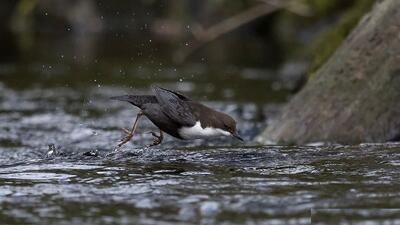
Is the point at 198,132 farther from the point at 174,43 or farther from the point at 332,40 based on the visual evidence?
the point at 174,43

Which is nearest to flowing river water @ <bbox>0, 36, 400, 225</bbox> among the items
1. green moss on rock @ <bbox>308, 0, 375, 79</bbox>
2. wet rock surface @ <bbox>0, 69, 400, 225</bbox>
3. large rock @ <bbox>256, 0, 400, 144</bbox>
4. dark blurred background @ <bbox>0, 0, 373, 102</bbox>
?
wet rock surface @ <bbox>0, 69, 400, 225</bbox>

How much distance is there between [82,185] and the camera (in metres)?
5.50

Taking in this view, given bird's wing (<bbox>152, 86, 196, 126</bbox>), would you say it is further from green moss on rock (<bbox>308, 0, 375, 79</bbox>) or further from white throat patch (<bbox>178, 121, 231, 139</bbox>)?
green moss on rock (<bbox>308, 0, 375, 79</bbox>)

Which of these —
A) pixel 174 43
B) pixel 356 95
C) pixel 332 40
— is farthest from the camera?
pixel 174 43

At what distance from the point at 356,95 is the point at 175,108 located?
79.6 inches

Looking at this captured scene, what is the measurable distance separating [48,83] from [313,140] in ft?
23.3

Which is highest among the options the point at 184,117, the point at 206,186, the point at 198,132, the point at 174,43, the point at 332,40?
the point at 174,43

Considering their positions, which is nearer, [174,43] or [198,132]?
[198,132]

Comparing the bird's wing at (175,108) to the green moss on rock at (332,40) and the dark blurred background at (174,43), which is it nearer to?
the green moss on rock at (332,40)

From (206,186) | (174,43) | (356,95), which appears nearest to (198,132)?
(206,186)

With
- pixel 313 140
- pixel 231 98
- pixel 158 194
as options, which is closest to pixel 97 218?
pixel 158 194

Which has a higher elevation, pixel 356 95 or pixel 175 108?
pixel 356 95

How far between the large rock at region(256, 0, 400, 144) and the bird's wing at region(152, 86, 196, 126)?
5.38 ft

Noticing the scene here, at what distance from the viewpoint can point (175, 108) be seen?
700cm
